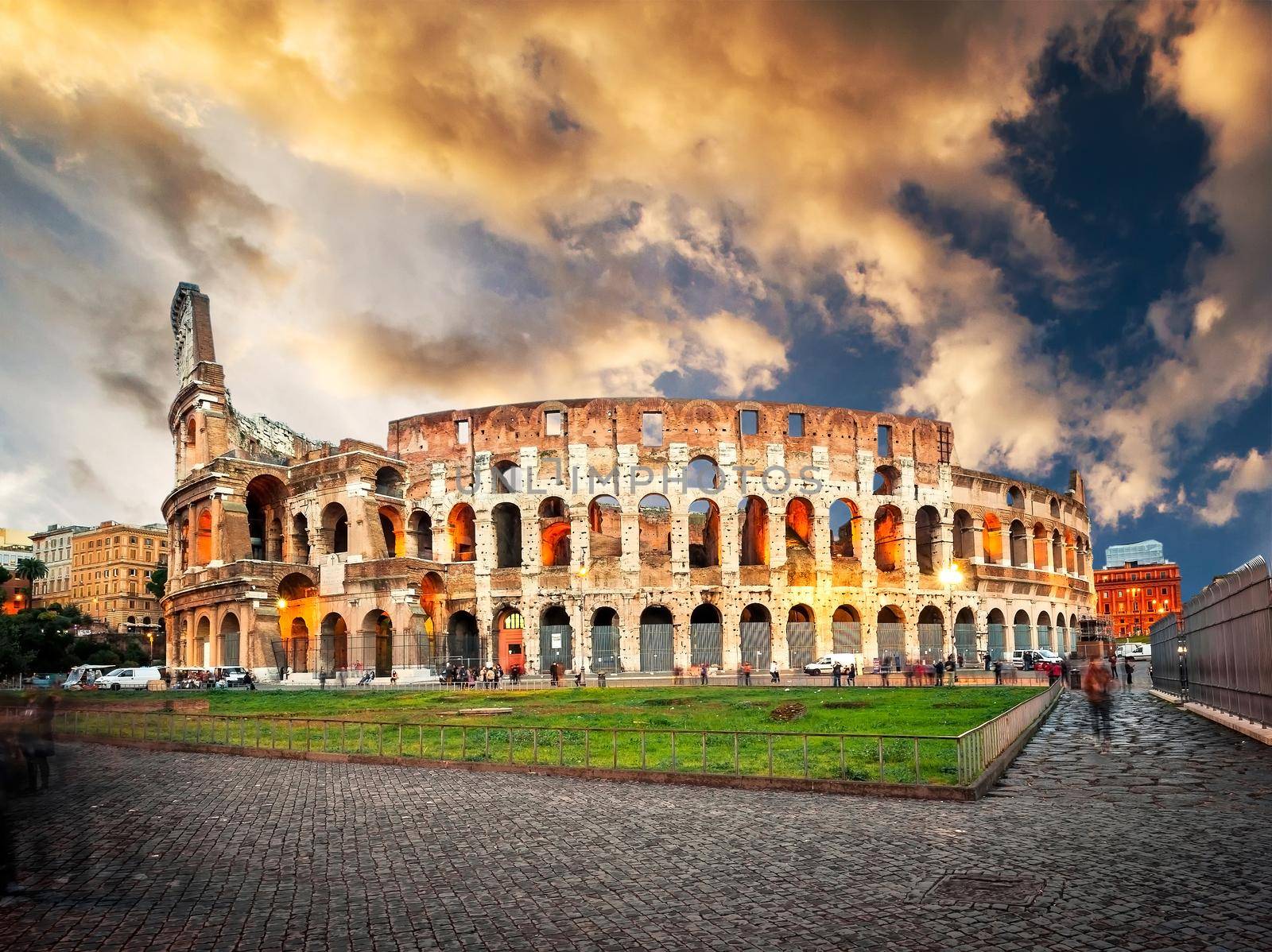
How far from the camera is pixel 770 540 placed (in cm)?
4441

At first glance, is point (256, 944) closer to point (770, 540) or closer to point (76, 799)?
point (76, 799)

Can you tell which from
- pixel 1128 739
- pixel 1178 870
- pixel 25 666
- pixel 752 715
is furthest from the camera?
pixel 25 666

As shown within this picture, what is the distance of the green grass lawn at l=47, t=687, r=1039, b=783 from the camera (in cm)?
1198

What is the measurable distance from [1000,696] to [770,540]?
1981cm

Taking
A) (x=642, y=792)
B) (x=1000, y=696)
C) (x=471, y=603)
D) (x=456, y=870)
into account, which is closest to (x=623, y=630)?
(x=471, y=603)

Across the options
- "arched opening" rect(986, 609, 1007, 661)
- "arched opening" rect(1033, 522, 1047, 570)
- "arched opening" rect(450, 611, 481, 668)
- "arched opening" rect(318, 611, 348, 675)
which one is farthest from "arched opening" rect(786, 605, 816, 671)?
"arched opening" rect(318, 611, 348, 675)

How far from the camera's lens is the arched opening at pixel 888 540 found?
156 ft

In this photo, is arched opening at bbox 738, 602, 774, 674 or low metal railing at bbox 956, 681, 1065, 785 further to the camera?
arched opening at bbox 738, 602, 774, 674

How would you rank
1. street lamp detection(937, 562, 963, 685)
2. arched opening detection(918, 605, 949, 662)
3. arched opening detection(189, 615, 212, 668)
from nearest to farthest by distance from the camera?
arched opening detection(189, 615, 212, 668), arched opening detection(918, 605, 949, 662), street lamp detection(937, 562, 963, 685)

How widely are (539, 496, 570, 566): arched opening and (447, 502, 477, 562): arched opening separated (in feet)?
11.9

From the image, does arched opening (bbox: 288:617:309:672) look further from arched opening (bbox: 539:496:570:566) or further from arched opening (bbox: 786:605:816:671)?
arched opening (bbox: 786:605:816:671)

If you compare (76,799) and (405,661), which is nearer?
(76,799)

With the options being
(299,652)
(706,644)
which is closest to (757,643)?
(706,644)

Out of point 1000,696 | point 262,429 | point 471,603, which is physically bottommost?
point 1000,696
